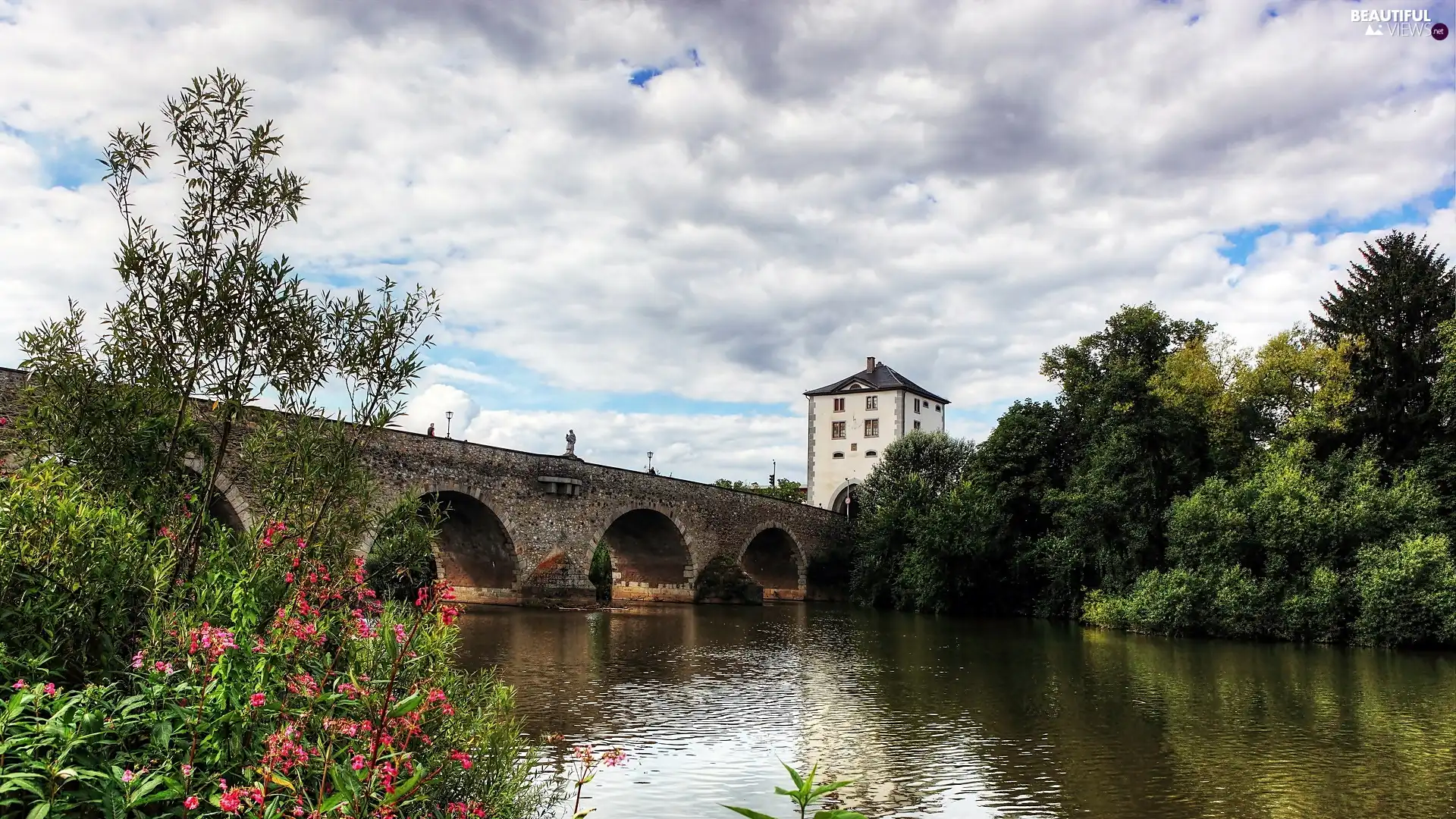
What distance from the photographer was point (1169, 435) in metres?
30.0

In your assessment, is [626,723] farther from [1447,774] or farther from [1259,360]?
[1259,360]

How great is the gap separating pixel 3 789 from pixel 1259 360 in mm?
32321

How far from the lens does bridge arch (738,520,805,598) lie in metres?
43.0

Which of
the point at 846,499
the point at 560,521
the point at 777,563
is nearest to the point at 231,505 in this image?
the point at 560,521

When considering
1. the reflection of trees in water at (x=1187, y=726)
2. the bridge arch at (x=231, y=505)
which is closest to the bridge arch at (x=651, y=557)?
the bridge arch at (x=231, y=505)

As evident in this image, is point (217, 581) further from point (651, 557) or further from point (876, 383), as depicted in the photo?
point (876, 383)

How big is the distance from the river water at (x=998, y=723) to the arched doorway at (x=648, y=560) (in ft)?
40.7

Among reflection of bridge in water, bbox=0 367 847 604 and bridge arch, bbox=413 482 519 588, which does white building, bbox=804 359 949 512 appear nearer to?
reflection of bridge in water, bbox=0 367 847 604

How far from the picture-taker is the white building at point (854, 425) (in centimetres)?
6175

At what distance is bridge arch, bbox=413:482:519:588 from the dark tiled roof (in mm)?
36868

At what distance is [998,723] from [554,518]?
751 inches

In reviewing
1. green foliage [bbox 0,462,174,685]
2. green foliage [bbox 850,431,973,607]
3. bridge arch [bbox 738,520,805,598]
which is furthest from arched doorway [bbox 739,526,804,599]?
green foliage [bbox 0,462,174,685]

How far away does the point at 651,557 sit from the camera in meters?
36.6

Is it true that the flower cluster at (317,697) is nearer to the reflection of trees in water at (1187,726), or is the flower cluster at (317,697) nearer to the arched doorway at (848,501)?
the reflection of trees in water at (1187,726)
